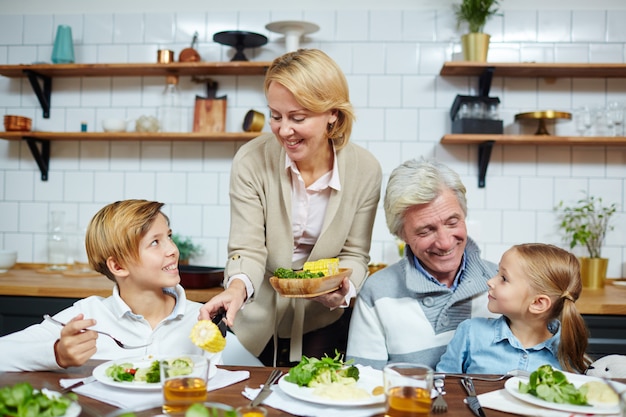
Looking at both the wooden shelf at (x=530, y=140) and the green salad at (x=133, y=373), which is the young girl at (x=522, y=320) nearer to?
the green salad at (x=133, y=373)

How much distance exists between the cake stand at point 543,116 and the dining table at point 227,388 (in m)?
2.19

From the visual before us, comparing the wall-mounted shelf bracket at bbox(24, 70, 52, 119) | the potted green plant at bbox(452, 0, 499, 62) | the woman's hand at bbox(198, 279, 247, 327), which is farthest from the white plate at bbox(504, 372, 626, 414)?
the wall-mounted shelf bracket at bbox(24, 70, 52, 119)

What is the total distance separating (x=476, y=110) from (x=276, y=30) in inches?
46.6

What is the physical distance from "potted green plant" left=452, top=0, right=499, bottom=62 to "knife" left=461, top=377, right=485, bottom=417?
233cm

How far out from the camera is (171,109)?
3570 millimetres

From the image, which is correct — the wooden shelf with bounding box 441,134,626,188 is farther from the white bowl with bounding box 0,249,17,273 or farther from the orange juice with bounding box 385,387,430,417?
the white bowl with bounding box 0,249,17,273

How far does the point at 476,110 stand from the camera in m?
3.27

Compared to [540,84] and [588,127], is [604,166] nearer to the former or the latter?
[588,127]

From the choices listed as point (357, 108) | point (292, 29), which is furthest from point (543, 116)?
point (292, 29)

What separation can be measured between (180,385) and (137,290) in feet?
2.89

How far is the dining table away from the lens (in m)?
1.16

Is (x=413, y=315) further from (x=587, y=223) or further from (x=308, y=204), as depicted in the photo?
(x=587, y=223)

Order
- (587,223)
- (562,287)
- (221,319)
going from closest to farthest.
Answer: (221,319) → (562,287) → (587,223)

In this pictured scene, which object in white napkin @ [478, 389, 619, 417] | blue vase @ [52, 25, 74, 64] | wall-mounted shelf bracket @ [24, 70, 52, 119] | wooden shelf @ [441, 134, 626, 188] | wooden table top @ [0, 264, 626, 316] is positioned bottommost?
wooden table top @ [0, 264, 626, 316]
